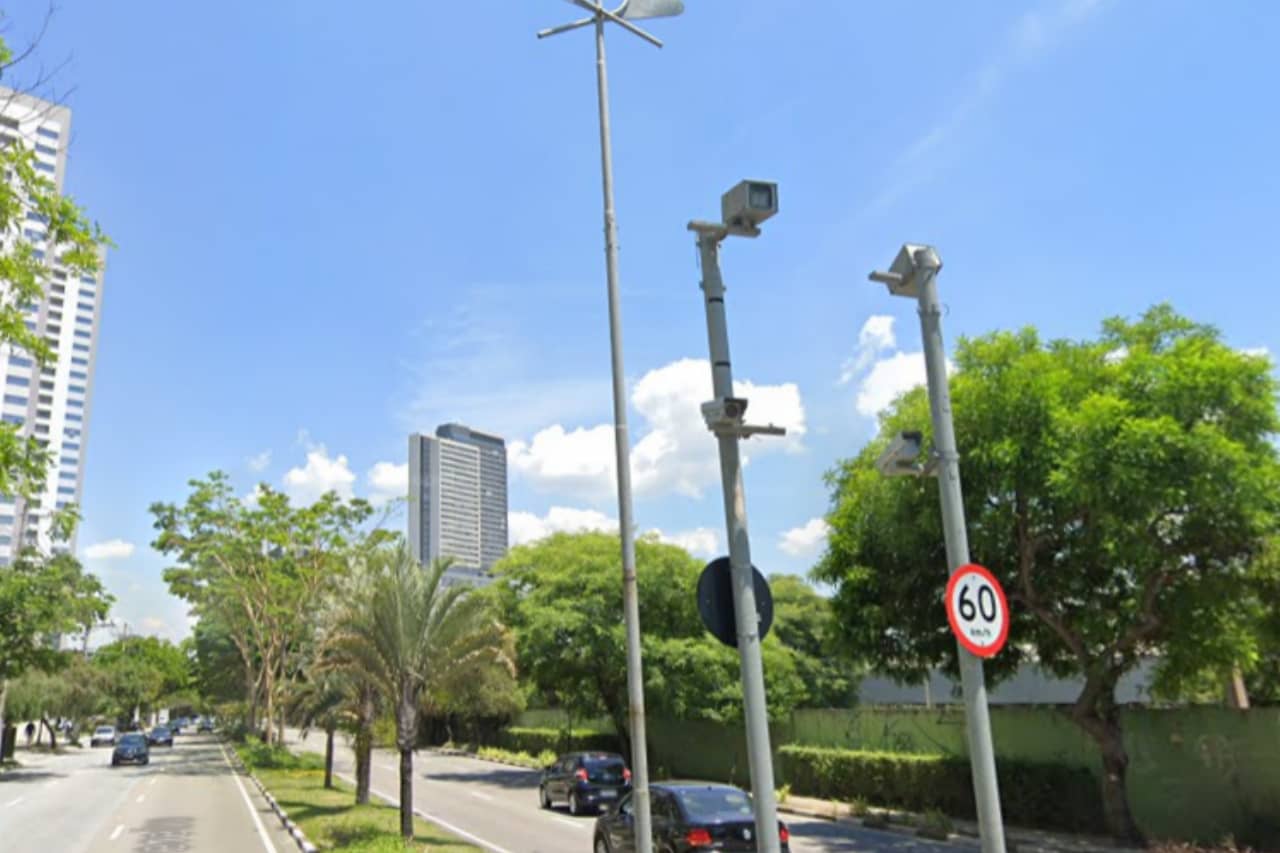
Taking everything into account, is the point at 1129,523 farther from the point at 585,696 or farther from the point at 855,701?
the point at 855,701

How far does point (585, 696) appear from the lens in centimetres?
3375

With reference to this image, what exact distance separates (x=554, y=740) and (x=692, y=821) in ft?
108

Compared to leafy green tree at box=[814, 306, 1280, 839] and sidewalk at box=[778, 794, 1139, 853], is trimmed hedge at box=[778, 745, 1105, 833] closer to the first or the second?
sidewalk at box=[778, 794, 1139, 853]

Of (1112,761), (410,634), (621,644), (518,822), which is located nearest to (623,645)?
(621,644)

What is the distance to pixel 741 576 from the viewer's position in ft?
20.2

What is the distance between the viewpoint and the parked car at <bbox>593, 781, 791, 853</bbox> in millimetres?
12180

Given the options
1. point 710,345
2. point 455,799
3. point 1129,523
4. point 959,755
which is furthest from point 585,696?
point 710,345

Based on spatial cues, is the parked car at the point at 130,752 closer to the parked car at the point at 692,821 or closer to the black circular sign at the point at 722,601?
the parked car at the point at 692,821

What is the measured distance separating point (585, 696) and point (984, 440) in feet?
71.7

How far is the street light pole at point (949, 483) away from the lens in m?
6.23

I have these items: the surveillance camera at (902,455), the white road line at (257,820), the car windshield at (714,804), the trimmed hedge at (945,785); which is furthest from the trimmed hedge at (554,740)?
the surveillance camera at (902,455)

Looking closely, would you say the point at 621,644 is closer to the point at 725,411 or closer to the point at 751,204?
the point at 725,411

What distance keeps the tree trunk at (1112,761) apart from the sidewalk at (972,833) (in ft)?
1.30

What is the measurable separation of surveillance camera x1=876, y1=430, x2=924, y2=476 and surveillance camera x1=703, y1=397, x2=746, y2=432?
4.19 ft
